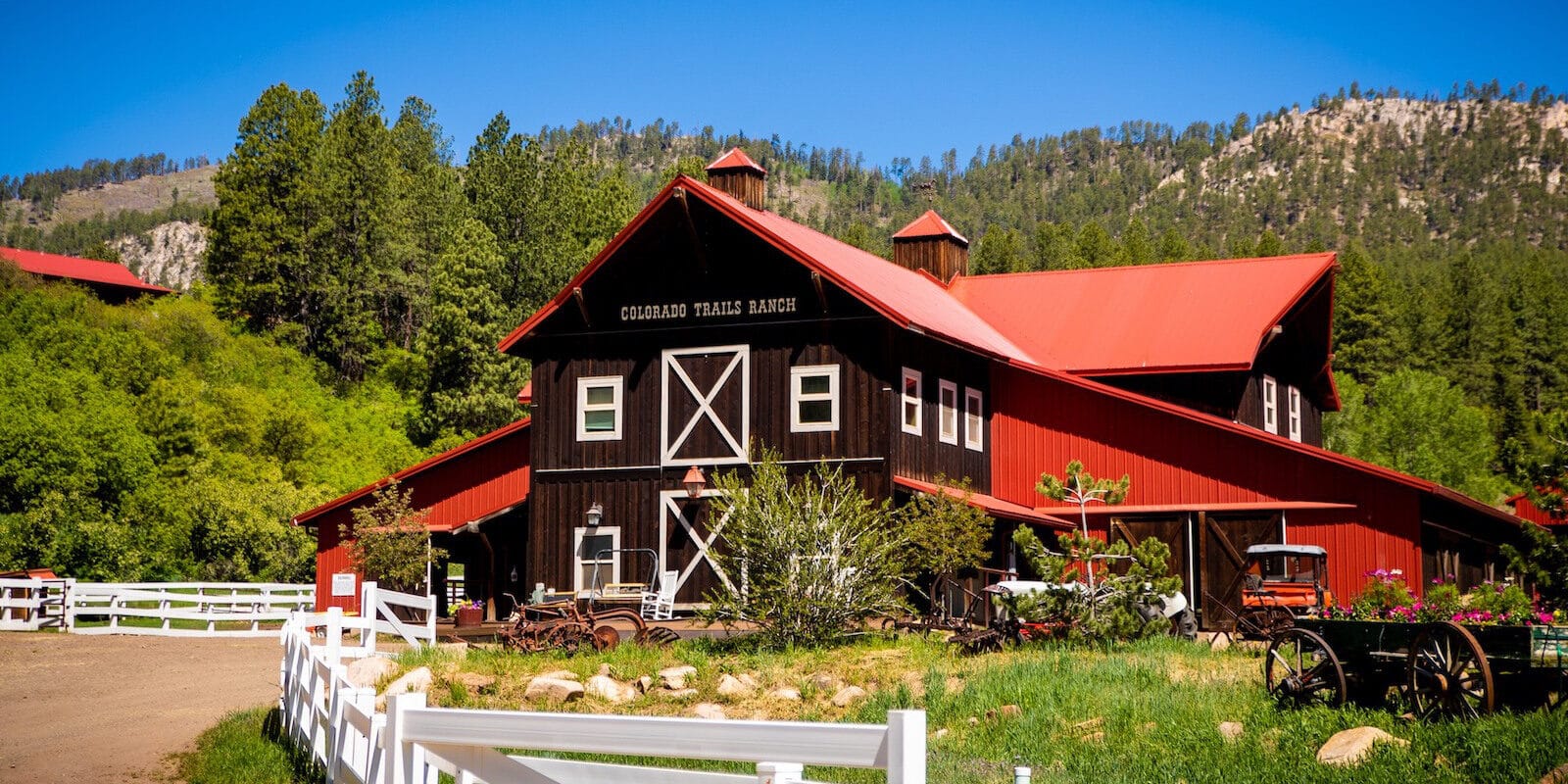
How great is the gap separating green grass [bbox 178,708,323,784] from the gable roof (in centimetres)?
1361

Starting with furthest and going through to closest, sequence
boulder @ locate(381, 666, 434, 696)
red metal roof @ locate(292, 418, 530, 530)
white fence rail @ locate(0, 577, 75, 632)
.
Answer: red metal roof @ locate(292, 418, 530, 530)
white fence rail @ locate(0, 577, 75, 632)
boulder @ locate(381, 666, 434, 696)

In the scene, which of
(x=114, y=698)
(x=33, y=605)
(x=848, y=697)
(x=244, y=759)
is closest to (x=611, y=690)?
(x=848, y=697)

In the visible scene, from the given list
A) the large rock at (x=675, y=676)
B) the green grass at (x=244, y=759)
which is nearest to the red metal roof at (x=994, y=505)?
the large rock at (x=675, y=676)

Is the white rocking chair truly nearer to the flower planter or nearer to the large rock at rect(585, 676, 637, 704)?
the flower planter

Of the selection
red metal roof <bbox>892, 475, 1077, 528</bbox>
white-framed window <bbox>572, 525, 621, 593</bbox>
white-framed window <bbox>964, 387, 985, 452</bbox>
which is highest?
white-framed window <bbox>964, 387, 985, 452</bbox>

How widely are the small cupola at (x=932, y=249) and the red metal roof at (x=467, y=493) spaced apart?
11.5 m

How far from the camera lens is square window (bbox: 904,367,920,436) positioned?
3000cm

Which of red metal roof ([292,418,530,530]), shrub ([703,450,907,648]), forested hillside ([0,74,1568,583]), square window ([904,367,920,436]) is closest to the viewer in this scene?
shrub ([703,450,907,648])

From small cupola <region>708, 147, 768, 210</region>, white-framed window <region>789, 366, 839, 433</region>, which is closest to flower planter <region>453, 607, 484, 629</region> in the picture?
white-framed window <region>789, 366, 839, 433</region>

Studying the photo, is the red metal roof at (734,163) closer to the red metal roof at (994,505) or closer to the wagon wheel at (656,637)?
the red metal roof at (994,505)

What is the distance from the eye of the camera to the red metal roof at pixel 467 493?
117 ft

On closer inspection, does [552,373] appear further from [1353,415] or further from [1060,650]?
[1353,415]

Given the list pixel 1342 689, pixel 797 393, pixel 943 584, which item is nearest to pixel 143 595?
pixel 797 393

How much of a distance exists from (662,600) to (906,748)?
23.2 metres
